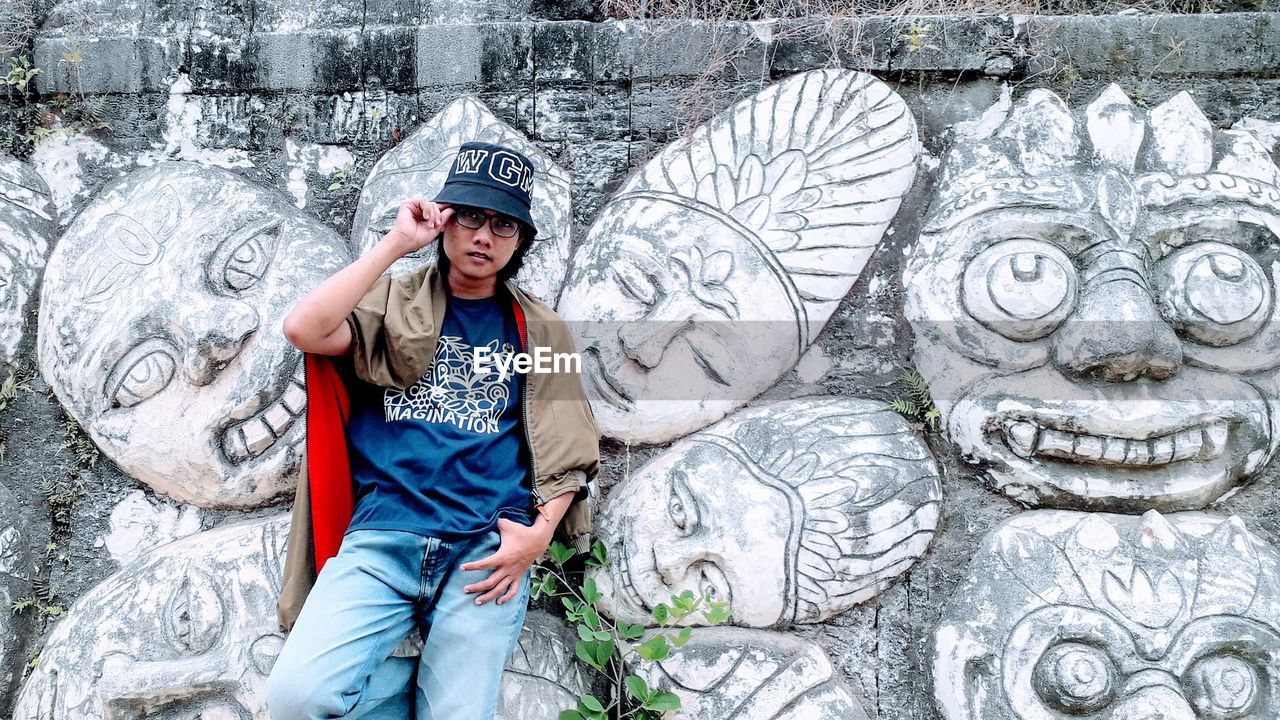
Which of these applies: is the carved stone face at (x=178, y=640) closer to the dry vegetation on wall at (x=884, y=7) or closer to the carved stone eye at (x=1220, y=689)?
the dry vegetation on wall at (x=884, y=7)

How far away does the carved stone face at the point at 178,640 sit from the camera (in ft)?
7.45

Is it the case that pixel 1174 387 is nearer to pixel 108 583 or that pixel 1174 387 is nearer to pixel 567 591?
pixel 567 591

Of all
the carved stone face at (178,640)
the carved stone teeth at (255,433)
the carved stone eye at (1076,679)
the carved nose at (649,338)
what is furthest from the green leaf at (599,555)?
the carved stone eye at (1076,679)

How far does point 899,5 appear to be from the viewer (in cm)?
264

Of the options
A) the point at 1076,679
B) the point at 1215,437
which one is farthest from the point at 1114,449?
the point at 1076,679

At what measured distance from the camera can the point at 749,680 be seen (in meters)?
2.21

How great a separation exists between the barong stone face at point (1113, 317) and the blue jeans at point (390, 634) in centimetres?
124

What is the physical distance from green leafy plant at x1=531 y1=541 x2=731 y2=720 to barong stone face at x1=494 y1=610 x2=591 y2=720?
32 mm

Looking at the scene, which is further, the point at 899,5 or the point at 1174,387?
the point at 899,5

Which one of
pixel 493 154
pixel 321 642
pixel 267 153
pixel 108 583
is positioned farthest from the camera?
pixel 267 153

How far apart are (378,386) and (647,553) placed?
2.43ft

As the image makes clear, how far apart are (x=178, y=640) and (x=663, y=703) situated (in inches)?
46.5

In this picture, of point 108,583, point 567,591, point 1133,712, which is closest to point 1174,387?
point 1133,712

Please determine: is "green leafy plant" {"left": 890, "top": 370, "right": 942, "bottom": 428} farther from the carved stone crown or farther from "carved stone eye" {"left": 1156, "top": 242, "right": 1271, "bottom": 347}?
"carved stone eye" {"left": 1156, "top": 242, "right": 1271, "bottom": 347}
